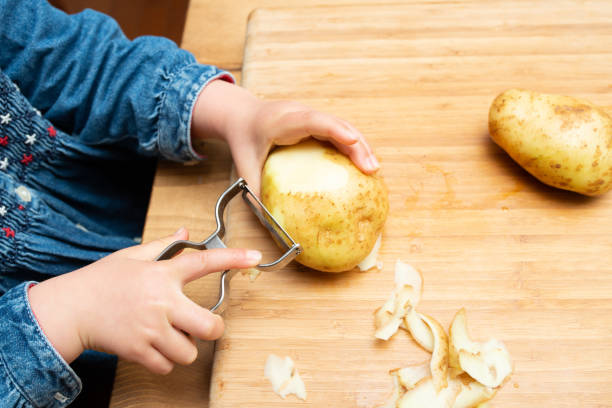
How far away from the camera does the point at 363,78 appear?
99 centimetres

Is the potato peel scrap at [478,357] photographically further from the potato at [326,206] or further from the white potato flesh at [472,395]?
the potato at [326,206]

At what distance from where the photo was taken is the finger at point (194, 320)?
2.23 feet

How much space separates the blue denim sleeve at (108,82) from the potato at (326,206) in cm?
26

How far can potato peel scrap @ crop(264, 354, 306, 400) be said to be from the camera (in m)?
0.73

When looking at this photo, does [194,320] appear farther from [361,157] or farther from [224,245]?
[361,157]

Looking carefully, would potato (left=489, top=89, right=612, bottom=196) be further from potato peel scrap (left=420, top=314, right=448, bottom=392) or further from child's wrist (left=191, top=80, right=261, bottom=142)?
child's wrist (left=191, top=80, right=261, bottom=142)

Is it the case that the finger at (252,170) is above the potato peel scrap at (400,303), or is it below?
above

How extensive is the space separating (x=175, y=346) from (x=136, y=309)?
0.26ft

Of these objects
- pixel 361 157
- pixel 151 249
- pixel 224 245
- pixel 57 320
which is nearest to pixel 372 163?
pixel 361 157

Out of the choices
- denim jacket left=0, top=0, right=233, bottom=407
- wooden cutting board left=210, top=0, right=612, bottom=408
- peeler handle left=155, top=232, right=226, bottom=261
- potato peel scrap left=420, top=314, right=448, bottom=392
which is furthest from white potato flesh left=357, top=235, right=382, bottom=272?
denim jacket left=0, top=0, right=233, bottom=407

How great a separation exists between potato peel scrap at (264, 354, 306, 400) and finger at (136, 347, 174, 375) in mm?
151

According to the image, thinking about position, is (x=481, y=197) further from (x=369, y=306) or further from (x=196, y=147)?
(x=196, y=147)

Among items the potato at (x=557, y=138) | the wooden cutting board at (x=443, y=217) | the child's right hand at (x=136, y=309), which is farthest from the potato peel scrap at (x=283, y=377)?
the potato at (x=557, y=138)

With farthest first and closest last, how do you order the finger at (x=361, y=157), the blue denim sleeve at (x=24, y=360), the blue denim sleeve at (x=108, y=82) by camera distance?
the blue denim sleeve at (x=108, y=82) < the finger at (x=361, y=157) < the blue denim sleeve at (x=24, y=360)
